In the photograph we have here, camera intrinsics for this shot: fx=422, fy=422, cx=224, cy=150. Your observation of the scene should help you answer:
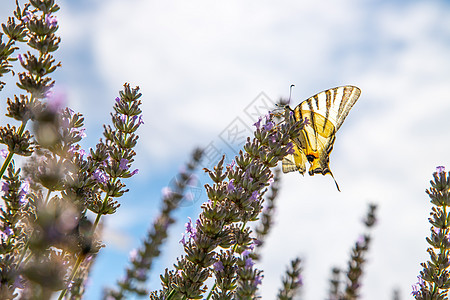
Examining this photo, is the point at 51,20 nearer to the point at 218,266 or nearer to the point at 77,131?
the point at 77,131

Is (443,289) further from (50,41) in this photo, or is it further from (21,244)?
(50,41)

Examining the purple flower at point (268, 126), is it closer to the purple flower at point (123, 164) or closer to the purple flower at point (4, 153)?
the purple flower at point (123, 164)

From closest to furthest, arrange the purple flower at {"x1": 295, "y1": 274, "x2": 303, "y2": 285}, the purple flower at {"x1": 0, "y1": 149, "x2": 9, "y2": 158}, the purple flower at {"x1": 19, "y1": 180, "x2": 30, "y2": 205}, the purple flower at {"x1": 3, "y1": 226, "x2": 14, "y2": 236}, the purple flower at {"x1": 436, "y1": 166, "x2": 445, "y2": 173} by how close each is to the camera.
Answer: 1. the purple flower at {"x1": 3, "y1": 226, "x2": 14, "y2": 236}
2. the purple flower at {"x1": 19, "y1": 180, "x2": 30, "y2": 205}
3. the purple flower at {"x1": 0, "y1": 149, "x2": 9, "y2": 158}
4. the purple flower at {"x1": 436, "y1": 166, "x2": 445, "y2": 173}
5. the purple flower at {"x1": 295, "y1": 274, "x2": 303, "y2": 285}

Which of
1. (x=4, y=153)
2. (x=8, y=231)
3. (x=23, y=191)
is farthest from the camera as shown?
→ (x=4, y=153)

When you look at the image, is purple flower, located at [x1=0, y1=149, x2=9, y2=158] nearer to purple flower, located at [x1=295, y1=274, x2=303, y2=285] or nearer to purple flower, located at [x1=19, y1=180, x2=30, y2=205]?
purple flower, located at [x1=19, y1=180, x2=30, y2=205]

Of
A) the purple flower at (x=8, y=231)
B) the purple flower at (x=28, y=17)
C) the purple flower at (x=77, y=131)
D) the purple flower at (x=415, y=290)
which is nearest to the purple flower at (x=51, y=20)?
the purple flower at (x=28, y=17)

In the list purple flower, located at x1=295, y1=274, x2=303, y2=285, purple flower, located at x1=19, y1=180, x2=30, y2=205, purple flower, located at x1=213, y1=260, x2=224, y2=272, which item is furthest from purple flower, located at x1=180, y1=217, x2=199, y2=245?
purple flower, located at x1=295, y1=274, x2=303, y2=285

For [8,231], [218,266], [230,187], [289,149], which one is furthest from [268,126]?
[8,231]

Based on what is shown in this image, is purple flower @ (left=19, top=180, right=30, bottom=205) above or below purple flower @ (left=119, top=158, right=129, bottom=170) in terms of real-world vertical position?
below
